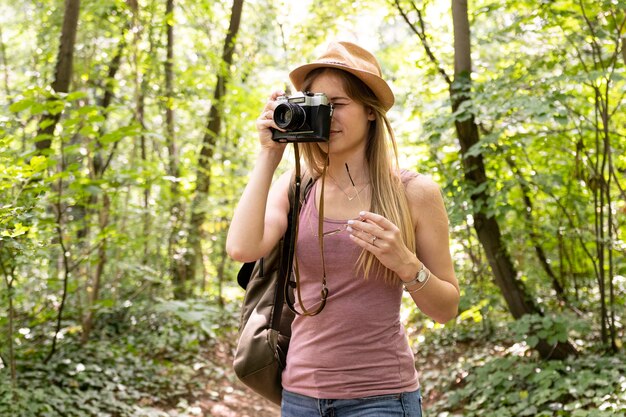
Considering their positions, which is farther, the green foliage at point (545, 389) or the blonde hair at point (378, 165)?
the green foliage at point (545, 389)

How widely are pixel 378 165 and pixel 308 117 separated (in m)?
0.27

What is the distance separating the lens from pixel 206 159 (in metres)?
7.53

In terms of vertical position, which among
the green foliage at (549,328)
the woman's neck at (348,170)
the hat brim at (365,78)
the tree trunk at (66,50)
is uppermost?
the tree trunk at (66,50)

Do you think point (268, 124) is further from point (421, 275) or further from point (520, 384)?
point (520, 384)

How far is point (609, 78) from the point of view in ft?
12.8

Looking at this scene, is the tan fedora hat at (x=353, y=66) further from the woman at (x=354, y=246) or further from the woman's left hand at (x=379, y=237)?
the woman's left hand at (x=379, y=237)

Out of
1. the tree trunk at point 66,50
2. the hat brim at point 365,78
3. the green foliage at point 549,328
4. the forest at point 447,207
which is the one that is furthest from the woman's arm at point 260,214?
the tree trunk at point 66,50

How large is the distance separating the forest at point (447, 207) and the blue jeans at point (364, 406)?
66.3 inches

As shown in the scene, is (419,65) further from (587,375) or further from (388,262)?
(388,262)

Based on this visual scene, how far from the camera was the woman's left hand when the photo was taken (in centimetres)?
158

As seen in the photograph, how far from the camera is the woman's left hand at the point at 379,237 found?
158 centimetres

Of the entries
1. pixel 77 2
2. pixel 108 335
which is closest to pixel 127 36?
pixel 77 2

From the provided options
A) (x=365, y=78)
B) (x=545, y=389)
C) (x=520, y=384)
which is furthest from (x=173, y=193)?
(x=365, y=78)

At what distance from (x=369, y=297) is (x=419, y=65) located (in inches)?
143
